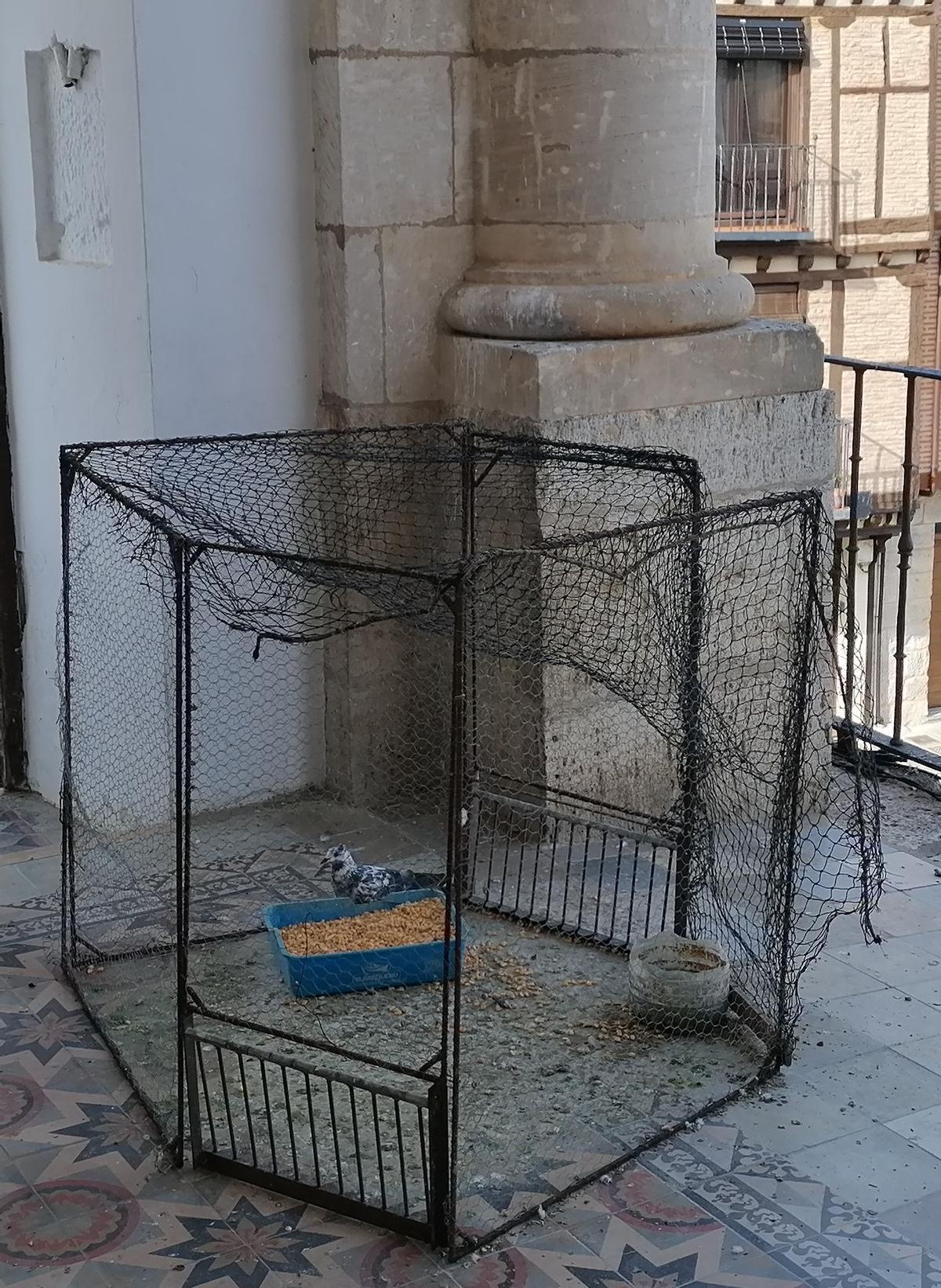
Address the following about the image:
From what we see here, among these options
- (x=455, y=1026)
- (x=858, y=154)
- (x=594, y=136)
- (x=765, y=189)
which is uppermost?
(x=858, y=154)

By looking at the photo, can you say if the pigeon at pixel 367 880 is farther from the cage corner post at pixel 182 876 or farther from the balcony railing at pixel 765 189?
the balcony railing at pixel 765 189

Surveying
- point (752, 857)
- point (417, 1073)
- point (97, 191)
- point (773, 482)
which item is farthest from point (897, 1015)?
point (97, 191)

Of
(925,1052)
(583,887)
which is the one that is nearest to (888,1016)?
(925,1052)

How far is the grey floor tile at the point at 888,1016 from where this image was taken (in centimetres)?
358

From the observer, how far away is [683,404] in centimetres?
450

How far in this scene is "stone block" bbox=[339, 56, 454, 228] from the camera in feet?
14.6

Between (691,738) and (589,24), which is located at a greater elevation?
(589,24)

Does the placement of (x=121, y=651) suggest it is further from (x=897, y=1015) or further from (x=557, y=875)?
(x=897, y=1015)

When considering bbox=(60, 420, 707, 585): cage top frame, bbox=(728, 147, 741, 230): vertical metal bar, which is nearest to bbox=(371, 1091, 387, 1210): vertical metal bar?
bbox=(60, 420, 707, 585): cage top frame

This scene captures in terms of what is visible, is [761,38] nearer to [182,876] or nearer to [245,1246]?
[182,876]

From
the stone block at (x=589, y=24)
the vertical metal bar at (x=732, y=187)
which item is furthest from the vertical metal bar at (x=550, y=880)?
the vertical metal bar at (x=732, y=187)

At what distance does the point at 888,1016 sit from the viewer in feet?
12.0

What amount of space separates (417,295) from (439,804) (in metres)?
1.51

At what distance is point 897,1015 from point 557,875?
1073 mm
